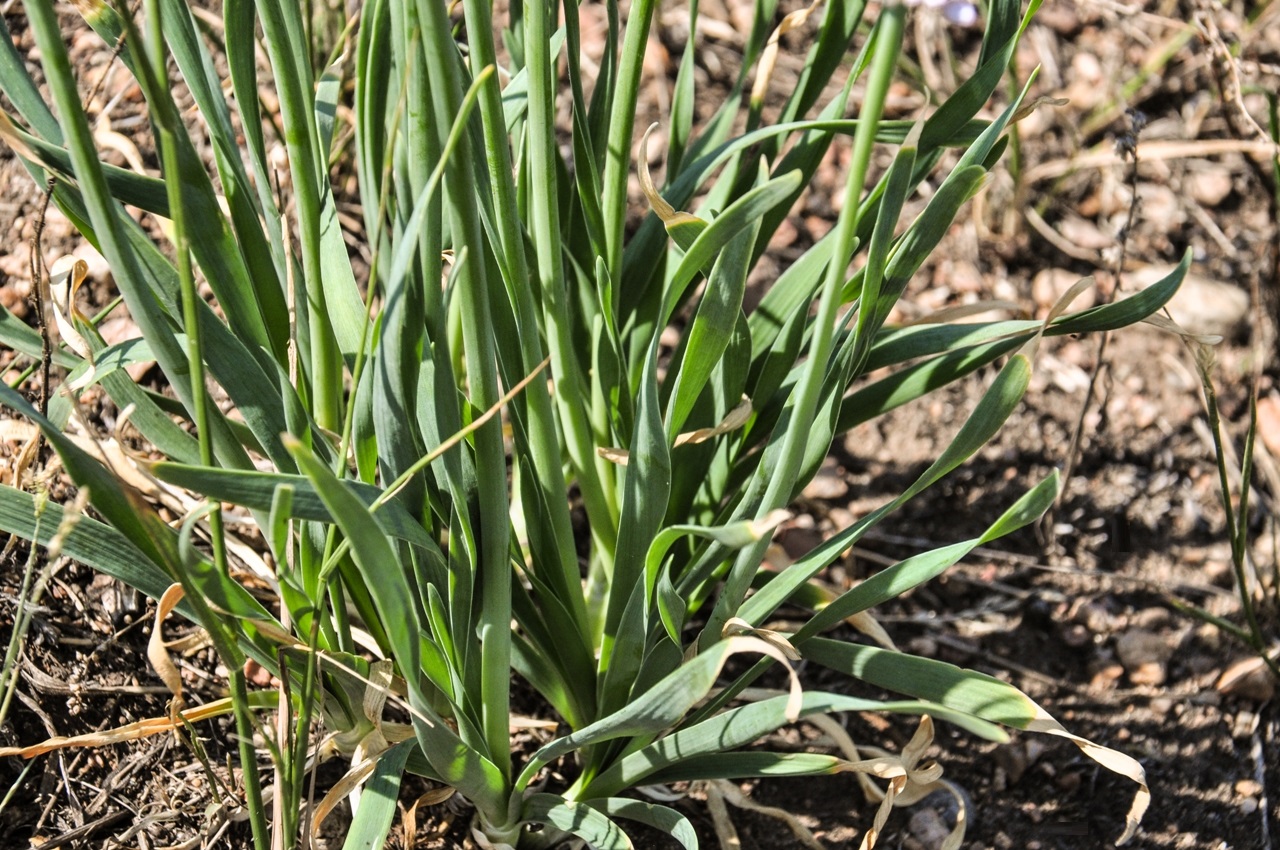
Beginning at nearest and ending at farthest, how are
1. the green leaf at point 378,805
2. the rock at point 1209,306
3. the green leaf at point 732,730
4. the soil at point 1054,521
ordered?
the green leaf at point 732,730, the green leaf at point 378,805, the soil at point 1054,521, the rock at point 1209,306

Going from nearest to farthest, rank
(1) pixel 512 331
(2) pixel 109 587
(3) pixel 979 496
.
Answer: (1) pixel 512 331, (2) pixel 109 587, (3) pixel 979 496

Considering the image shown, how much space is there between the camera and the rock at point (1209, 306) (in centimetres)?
168

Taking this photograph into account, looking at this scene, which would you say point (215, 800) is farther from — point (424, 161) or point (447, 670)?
point (424, 161)

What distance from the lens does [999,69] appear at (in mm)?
878

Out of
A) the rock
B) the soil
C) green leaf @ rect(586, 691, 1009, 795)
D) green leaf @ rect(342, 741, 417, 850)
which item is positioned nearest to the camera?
green leaf @ rect(586, 691, 1009, 795)

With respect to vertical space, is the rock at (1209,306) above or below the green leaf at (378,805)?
above

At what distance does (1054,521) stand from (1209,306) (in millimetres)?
500

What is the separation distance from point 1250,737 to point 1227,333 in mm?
681

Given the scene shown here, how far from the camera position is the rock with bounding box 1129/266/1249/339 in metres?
1.68

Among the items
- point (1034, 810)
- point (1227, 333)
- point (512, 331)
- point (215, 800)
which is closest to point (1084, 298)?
point (1227, 333)

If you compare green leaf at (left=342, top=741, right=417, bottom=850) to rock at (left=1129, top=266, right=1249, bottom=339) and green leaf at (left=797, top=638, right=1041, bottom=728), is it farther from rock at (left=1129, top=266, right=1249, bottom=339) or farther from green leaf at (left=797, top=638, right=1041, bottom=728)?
rock at (left=1129, top=266, right=1249, bottom=339)

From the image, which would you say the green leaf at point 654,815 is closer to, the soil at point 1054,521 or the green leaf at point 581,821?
the green leaf at point 581,821

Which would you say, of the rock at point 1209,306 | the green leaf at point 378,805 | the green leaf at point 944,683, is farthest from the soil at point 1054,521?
the green leaf at point 944,683

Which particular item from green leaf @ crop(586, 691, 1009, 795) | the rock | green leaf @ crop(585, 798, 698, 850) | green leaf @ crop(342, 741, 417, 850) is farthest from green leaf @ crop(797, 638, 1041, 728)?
the rock
